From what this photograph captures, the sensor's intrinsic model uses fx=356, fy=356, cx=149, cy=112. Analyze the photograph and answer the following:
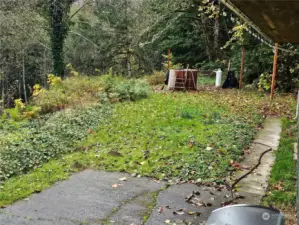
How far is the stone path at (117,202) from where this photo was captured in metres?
3.61

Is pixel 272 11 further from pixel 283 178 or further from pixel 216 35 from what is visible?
pixel 216 35

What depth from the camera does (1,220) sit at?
11.6 feet

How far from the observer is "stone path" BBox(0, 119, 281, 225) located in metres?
3.61

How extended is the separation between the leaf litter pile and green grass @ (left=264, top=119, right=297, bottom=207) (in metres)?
0.60

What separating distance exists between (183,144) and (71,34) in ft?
49.6

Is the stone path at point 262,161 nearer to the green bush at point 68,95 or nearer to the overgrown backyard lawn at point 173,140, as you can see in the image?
the overgrown backyard lawn at point 173,140

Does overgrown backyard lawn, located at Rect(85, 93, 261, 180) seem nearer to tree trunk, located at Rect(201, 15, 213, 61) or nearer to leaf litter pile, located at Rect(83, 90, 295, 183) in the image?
leaf litter pile, located at Rect(83, 90, 295, 183)

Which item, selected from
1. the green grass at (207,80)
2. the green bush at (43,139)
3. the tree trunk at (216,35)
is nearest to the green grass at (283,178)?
the green bush at (43,139)

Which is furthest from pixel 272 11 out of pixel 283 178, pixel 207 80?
pixel 207 80

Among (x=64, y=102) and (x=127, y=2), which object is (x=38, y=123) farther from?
(x=127, y=2)

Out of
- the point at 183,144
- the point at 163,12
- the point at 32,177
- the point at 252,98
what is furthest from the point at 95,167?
the point at 163,12

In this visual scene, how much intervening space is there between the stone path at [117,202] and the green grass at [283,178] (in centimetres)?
13

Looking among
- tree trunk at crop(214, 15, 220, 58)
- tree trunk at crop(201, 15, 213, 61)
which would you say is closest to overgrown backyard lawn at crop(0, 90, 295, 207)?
tree trunk at crop(214, 15, 220, 58)

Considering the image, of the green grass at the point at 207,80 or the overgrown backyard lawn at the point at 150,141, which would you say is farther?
the green grass at the point at 207,80
